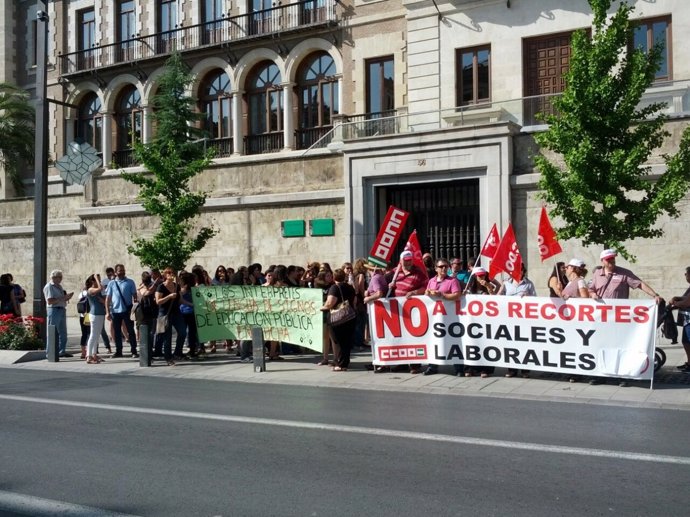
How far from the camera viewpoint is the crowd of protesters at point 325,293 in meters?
12.4

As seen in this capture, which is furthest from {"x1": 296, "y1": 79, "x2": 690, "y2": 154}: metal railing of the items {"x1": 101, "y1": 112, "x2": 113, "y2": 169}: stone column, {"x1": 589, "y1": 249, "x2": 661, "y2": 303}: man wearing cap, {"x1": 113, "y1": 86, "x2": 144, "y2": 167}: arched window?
{"x1": 101, "y1": 112, "x2": 113, "y2": 169}: stone column

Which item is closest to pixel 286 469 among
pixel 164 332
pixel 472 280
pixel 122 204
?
pixel 472 280

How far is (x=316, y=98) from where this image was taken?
30438 mm

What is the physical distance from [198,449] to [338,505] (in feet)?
7.33

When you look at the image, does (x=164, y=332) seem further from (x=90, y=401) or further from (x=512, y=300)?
(x=512, y=300)

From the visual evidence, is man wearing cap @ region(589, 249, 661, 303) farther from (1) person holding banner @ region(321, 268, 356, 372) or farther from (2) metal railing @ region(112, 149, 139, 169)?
(2) metal railing @ region(112, 149, 139, 169)

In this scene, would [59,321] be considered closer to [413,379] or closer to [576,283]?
[413,379]

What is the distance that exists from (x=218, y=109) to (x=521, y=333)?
23315 mm

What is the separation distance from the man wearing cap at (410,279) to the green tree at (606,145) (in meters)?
2.51

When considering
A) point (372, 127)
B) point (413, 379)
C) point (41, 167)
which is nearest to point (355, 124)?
point (372, 127)

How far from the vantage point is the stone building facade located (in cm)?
1933

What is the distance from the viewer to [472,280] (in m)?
13.4

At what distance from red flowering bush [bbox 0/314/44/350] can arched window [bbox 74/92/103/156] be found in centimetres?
2058

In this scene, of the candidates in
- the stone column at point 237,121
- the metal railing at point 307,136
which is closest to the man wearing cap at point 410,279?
the metal railing at point 307,136
